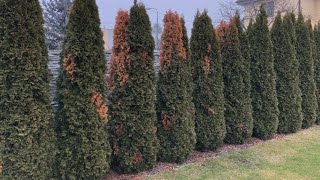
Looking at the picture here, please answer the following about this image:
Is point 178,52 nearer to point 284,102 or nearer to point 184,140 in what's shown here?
point 184,140

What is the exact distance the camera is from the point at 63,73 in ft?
13.0

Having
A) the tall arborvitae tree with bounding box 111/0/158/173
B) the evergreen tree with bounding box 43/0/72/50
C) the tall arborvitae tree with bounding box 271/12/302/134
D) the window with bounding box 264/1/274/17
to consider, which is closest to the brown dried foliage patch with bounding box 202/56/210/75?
the tall arborvitae tree with bounding box 111/0/158/173

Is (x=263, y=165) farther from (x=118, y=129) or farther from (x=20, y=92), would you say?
(x=20, y=92)

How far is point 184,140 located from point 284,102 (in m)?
3.12

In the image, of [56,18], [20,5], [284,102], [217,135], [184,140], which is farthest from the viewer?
[56,18]

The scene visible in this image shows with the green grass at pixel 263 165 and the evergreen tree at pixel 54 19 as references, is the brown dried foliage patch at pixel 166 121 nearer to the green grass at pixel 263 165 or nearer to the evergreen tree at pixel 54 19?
the green grass at pixel 263 165

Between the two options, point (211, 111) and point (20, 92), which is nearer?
point (20, 92)

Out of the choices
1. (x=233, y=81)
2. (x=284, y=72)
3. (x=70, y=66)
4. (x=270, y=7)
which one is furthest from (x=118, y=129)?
(x=270, y=7)

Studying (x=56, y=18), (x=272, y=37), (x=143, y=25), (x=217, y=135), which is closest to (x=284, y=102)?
(x=272, y=37)

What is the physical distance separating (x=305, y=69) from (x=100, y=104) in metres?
5.45

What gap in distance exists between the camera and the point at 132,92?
4.46m

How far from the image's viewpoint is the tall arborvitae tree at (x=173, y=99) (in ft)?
16.2

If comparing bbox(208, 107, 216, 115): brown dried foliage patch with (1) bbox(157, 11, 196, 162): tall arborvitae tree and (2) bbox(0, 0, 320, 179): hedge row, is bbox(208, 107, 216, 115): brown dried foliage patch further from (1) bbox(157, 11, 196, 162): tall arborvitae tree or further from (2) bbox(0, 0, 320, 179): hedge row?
(1) bbox(157, 11, 196, 162): tall arborvitae tree

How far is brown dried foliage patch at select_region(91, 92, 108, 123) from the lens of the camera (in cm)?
399
